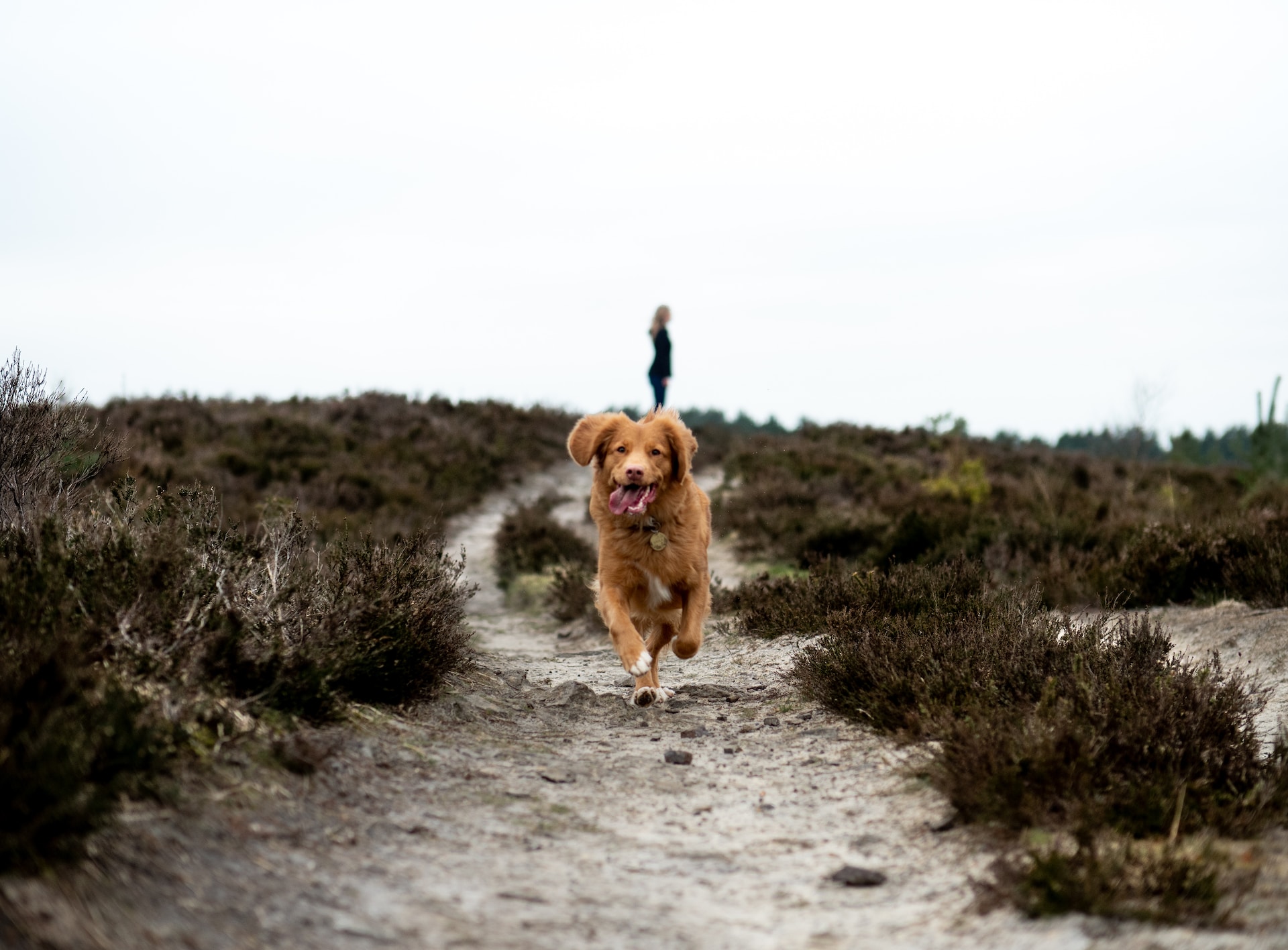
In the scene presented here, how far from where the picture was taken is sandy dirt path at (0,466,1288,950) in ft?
8.34

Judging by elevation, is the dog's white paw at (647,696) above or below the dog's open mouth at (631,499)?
below

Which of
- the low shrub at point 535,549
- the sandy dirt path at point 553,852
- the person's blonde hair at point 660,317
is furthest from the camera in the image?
the person's blonde hair at point 660,317

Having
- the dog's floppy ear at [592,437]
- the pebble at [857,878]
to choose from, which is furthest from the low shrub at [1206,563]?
the pebble at [857,878]

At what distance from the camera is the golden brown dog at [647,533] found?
577cm

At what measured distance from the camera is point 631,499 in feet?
19.0

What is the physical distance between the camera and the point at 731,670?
23.2ft

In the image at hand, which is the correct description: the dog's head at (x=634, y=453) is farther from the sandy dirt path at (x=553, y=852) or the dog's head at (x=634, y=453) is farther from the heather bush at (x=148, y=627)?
the sandy dirt path at (x=553, y=852)

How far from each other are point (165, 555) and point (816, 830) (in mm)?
2779

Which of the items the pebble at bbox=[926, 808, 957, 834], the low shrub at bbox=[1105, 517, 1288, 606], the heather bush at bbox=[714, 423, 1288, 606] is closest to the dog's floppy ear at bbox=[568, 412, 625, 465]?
the heather bush at bbox=[714, 423, 1288, 606]

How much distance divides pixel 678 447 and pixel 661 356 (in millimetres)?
10377

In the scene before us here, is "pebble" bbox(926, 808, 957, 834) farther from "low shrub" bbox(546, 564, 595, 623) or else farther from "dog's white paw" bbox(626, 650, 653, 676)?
"low shrub" bbox(546, 564, 595, 623)

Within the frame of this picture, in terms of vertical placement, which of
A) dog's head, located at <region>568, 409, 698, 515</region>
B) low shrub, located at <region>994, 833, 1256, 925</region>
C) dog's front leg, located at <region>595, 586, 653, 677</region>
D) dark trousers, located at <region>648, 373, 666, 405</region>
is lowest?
low shrub, located at <region>994, 833, 1256, 925</region>

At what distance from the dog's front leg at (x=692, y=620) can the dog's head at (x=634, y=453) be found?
63 centimetres

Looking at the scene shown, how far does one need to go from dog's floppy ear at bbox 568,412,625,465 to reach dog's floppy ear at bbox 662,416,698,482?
34cm
